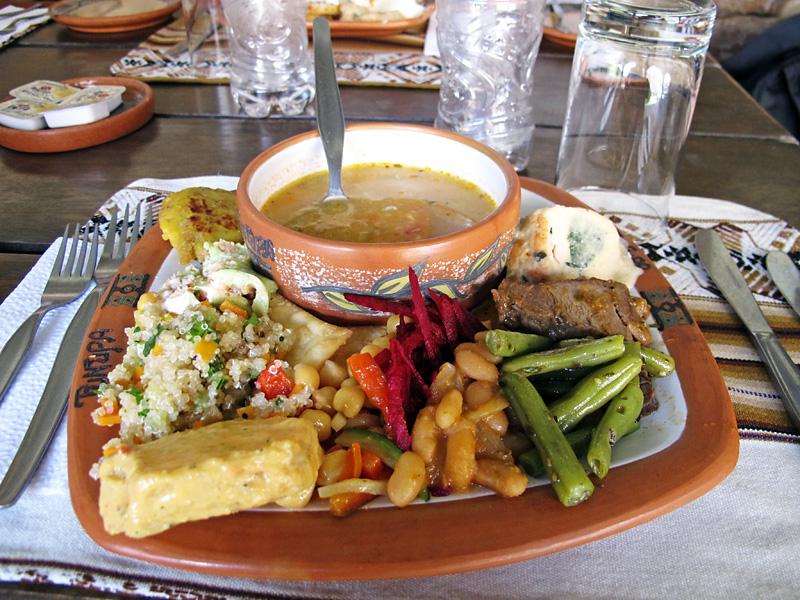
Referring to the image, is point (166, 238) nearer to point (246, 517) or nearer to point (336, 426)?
point (336, 426)

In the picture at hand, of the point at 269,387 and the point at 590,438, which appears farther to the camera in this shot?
the point at 269,387

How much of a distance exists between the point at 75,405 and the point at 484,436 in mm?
1093

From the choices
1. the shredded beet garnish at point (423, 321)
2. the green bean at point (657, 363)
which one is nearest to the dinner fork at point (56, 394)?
the shredded beet garnish at point (423, 321)

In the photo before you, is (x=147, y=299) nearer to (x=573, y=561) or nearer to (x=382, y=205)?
(x=382, y=205)

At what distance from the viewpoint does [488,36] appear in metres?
3.32

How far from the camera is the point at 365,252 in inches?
67.7

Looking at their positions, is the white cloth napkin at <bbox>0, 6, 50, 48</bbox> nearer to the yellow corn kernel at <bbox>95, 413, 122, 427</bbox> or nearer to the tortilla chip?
the tortilla chip

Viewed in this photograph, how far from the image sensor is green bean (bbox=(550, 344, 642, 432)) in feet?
5.12

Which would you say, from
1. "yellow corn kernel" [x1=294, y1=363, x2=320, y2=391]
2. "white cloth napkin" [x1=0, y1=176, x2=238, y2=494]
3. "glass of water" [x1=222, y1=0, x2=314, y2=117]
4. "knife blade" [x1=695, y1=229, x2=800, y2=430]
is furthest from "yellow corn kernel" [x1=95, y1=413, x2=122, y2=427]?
"glass of water" [x1=222, y1=0, x2=314, y2=117]

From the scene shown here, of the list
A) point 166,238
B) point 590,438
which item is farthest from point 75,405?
point 590,438

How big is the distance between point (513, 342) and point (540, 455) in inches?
13.3

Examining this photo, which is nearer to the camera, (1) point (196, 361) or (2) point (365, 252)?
(1) point (196, 361)

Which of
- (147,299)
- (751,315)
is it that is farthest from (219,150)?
(751,315)

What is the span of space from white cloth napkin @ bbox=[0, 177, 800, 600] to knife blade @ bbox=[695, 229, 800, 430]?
27 cm
